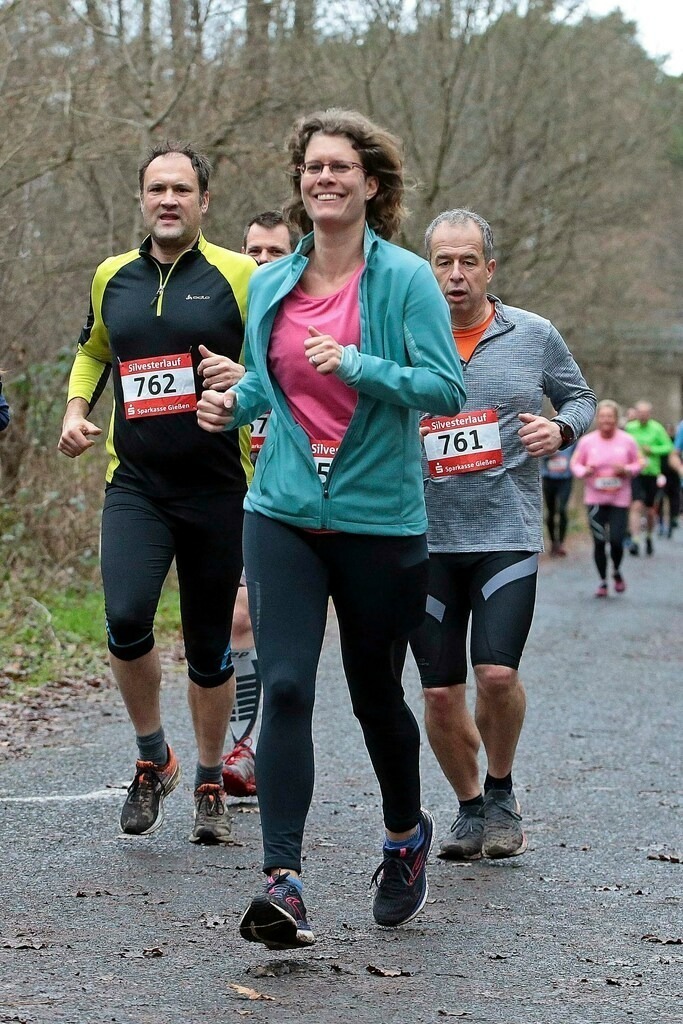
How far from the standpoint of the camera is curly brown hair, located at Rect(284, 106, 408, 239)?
409 cm

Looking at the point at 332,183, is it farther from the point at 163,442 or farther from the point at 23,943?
the point at 23,943

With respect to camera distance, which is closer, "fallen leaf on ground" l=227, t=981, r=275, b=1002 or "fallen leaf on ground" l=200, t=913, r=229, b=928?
"fallen leaf on ground" l=227, t=981, r=275, b=1002

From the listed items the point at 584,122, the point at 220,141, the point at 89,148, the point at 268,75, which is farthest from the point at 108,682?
the point at 584,122

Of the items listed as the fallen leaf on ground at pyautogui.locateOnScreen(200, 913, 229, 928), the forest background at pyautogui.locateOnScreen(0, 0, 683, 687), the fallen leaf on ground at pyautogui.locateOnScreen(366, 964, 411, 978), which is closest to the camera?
the fallen leaf on ground at pyautogui.locateOnScreen(366, 964, 411, 978)

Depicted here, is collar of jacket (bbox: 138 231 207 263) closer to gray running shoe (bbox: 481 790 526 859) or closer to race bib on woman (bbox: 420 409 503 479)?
race bib on woman (bbox: 420 409 503 479)

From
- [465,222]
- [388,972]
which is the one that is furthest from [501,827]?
[465,222]

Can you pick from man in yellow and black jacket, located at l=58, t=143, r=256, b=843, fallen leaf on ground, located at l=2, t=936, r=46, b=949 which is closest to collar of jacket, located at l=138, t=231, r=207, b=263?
man in yellow and black jacket, located at l=58, t=143, r=256, b=843

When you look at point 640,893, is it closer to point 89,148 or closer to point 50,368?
point 50,368

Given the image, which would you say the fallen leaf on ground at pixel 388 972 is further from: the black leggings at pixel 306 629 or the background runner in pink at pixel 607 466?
the background runner in pink at pixel 607 466

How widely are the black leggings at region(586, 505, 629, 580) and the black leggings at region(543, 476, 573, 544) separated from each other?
3976 mm

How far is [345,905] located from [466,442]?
1605 millimetres

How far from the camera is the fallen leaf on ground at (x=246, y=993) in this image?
3.73 meters

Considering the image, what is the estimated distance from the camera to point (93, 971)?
3.89 m

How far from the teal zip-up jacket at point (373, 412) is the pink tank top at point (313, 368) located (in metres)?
0.02
